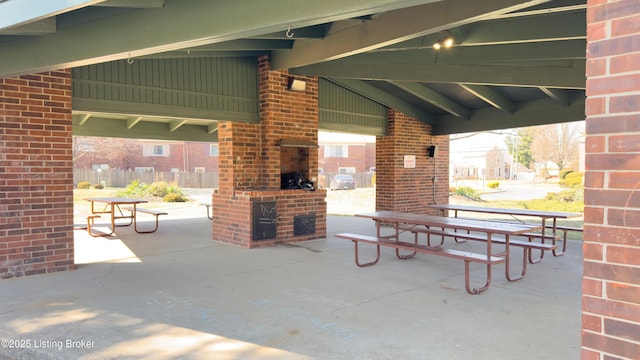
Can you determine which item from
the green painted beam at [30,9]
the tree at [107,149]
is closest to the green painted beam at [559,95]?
the green painted beam at [30,9]

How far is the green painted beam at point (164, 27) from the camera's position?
3.09m

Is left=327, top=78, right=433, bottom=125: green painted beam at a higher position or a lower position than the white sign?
higher

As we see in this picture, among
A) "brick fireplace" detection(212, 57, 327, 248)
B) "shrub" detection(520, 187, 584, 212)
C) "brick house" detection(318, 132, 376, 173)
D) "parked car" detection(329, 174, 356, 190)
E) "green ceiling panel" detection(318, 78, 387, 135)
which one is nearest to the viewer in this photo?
"brick fireplace" detection(212, 57, 327, 248)

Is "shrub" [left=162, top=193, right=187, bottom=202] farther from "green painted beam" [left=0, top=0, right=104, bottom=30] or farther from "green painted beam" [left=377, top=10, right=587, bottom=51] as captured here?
"green painted beam" [left=377, top=10, right=587, bottom=51]

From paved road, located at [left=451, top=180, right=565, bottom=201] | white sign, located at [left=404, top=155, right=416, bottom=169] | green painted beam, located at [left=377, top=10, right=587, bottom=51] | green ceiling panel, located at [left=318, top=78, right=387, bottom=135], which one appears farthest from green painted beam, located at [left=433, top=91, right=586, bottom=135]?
paved road, located at [left=451, top=180, right=565, bottom=201]

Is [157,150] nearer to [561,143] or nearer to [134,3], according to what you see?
[134,3]

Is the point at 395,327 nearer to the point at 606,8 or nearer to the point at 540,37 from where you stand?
the point at 606,8

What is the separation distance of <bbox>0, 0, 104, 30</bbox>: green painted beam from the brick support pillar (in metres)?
7.97

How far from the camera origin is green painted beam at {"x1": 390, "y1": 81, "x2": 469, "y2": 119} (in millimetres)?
8680

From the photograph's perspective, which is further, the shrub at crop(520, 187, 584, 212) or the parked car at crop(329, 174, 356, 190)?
the parked car at crop(329, 174, 356, 190)

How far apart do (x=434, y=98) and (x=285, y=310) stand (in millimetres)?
6804

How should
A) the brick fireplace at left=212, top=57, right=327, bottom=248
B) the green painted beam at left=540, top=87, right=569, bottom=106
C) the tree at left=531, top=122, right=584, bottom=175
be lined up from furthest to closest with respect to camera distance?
the tree at left=531, top=122, right=584, bottom=175 → the green painted beam at left=540, top=87, right=569, bottom=106 → the brick fireplace at left=212, top=57, right=327, bottom=248

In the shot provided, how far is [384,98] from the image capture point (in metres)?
9.68

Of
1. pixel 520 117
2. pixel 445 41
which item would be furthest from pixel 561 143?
pixel 445 41
